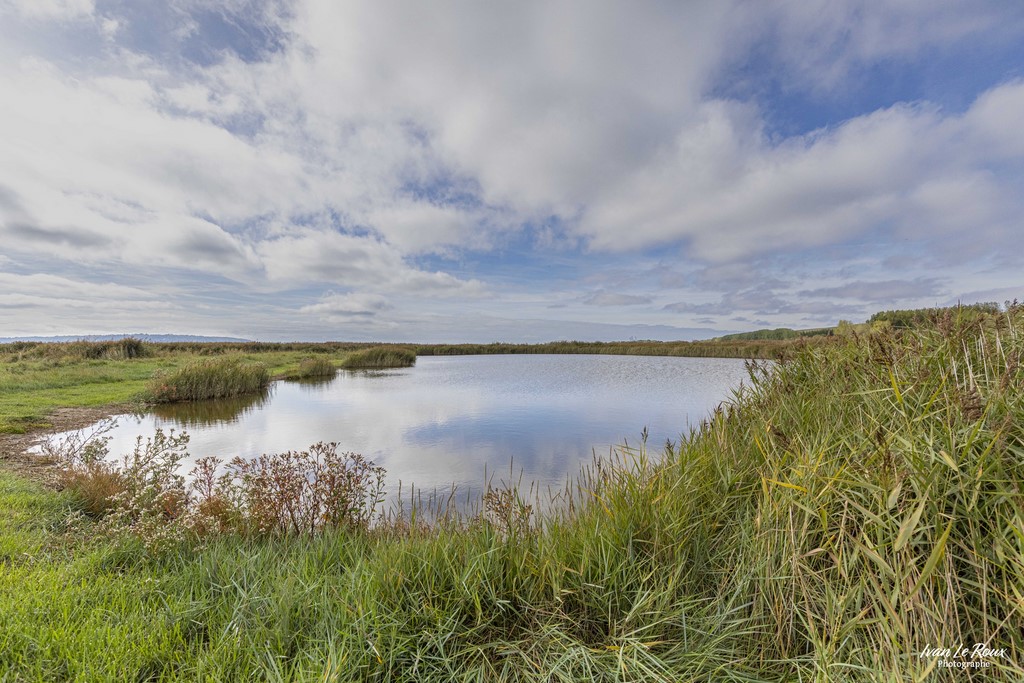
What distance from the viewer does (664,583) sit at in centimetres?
267

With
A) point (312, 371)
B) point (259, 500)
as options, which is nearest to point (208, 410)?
point (312, 371)

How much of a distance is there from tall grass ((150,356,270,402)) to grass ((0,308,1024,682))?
15531 millimetres

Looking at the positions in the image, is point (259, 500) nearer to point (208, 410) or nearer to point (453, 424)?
point (453, 424)

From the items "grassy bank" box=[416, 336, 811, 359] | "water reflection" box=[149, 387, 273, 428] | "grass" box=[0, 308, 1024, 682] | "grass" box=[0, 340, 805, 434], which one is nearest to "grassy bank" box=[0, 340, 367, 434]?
"grass" box=[0, 340, 805, 434]

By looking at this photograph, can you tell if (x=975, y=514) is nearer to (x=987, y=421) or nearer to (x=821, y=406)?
(x=987, y=421)

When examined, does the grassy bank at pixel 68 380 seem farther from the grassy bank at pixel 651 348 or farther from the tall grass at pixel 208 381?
the grassy bank at pixel 651 348

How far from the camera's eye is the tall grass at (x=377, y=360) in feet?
115

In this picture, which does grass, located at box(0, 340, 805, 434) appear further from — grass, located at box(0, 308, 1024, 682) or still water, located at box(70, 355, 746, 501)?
grass, located at box(0, 308, 1024, 682)

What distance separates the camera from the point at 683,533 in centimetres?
302

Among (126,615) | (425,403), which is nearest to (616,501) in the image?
(126,615)

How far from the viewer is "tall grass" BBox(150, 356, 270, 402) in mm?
15766

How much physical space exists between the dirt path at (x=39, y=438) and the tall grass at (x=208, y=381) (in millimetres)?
2004

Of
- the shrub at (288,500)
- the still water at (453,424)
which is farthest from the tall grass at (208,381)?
the shrub at (288,500)

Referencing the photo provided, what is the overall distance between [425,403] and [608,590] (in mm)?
12810
